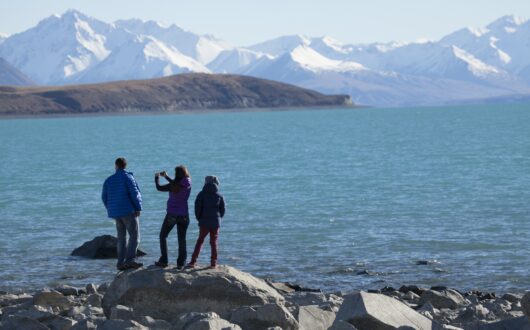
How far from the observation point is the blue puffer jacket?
59.0 feet

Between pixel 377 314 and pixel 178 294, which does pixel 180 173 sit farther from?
pixel 377 314

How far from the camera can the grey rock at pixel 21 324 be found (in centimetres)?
1496

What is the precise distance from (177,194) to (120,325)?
152 inches

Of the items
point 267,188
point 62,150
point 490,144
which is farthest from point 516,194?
point 62,150

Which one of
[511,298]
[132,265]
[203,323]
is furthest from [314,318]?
[511,298]

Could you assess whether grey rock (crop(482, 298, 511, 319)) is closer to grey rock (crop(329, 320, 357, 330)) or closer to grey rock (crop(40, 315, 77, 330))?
grey rock (crop(329, 320, 357, 330))

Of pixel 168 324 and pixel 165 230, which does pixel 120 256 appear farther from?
pixel 168 324

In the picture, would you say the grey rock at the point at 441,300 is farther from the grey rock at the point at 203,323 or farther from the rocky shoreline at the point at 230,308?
the grey rock at the point at 203,323

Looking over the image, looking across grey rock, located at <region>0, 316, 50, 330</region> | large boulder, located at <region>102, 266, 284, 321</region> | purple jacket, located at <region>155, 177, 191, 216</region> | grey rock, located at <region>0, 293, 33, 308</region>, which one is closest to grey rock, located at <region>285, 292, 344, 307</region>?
large boulder, located at <region>102, 266, 284, 321</region>

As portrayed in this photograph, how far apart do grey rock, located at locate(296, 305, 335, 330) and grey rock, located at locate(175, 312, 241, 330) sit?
3.89ft

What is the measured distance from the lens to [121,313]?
1516cm

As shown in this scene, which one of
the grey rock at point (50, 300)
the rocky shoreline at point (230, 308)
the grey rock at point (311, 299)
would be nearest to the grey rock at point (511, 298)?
the rocky shoreline at point (230, 308)

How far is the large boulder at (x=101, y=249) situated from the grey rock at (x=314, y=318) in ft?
43.1

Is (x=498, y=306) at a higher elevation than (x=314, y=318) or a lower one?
lower
